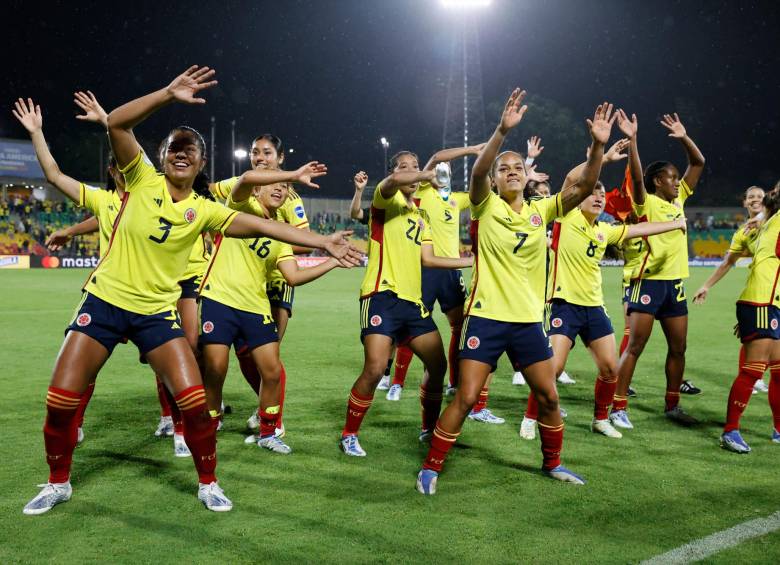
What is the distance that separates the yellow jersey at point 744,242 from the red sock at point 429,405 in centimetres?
325

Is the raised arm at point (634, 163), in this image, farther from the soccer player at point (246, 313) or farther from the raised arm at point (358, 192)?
the soccer player at point (246, 313)

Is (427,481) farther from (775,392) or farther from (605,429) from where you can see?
(775,392)

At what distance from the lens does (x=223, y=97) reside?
5978cm

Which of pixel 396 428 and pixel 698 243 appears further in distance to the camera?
pixel 698 243

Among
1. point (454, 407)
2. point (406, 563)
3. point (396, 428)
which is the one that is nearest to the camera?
point (406, 563)

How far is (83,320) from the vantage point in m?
4.64

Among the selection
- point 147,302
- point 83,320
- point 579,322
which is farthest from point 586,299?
point 83,320

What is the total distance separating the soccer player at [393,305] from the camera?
5.96m

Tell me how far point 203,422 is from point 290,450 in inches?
56.6

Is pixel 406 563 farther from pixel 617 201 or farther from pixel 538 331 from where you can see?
pixel 617 201

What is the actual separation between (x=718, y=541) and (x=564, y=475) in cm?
131

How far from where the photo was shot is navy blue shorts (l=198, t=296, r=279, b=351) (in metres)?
5.89

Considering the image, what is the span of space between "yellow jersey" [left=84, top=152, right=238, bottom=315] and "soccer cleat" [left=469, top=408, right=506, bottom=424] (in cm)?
360

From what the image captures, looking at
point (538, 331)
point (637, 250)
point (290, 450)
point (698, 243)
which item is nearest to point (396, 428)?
point (290, 450)
